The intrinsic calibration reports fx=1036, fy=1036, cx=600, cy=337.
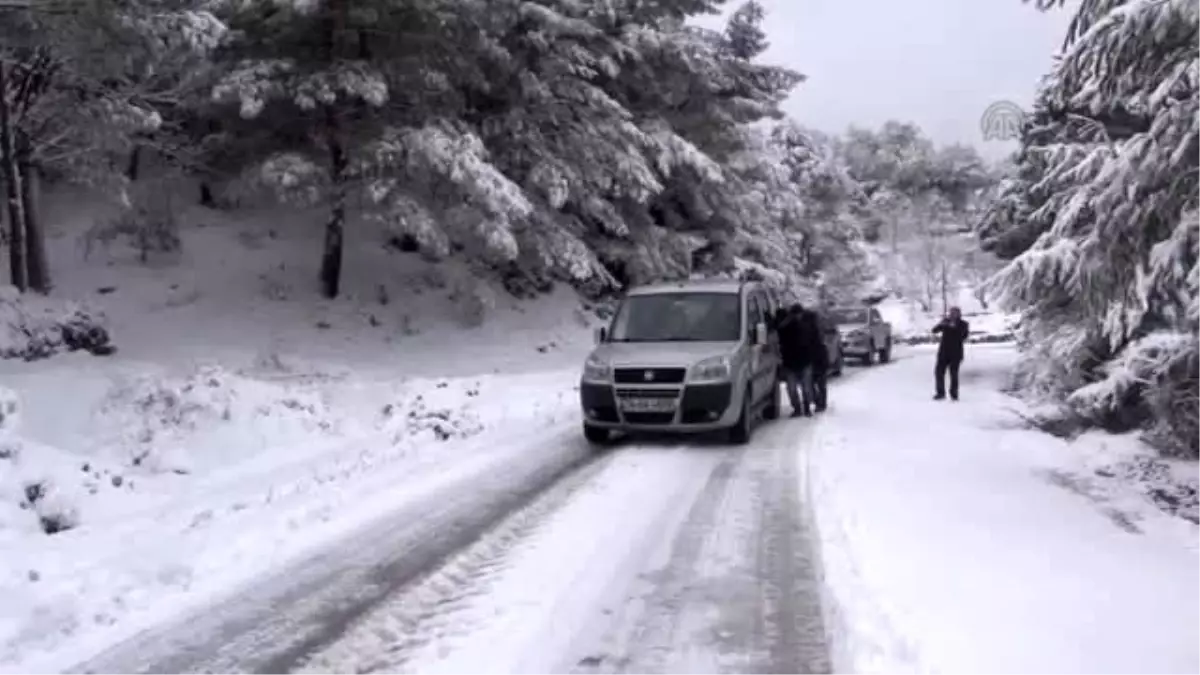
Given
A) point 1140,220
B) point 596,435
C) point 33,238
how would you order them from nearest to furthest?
point 1140,220, point 596,435, point 33,238

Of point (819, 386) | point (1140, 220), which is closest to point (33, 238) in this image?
point (819, 386)

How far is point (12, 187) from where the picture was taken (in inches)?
683

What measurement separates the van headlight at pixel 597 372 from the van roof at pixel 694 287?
6.01 ft

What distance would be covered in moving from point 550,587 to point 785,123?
1856 inches

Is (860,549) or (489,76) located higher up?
(489,76)

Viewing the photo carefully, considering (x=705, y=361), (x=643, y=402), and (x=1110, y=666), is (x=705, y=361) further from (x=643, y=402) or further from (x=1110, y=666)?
(x=1110, y=666)

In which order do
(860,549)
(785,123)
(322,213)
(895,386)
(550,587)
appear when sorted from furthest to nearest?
1. (785,123)
2. (322,213)
3. (895,386)
4. (860,549)
5. (550,587)

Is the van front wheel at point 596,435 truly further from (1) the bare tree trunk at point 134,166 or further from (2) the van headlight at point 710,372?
(1) the bare tree trunk at point 134,166

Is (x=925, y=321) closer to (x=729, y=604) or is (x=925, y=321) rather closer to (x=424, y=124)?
(x=424, y=124)

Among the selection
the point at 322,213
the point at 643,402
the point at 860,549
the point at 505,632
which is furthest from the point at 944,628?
the point at 322,213

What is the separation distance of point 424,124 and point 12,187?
7052 mm

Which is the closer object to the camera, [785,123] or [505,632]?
[505,632]

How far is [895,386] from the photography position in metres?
21.5

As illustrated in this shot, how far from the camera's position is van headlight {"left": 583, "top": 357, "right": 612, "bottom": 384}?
1208cm
